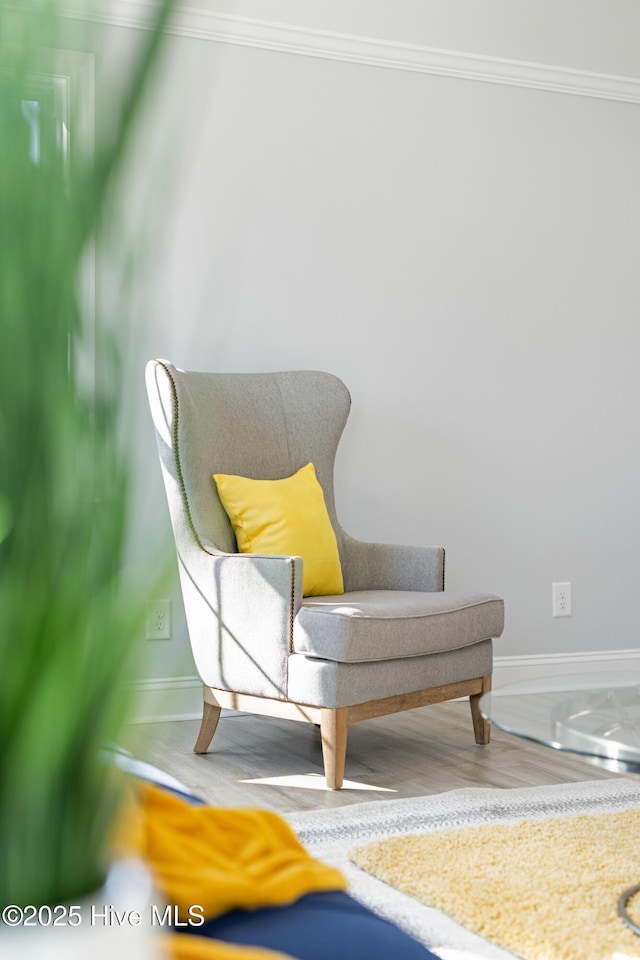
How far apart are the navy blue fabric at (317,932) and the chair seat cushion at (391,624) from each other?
1820 millimetres

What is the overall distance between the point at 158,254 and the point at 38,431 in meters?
0.06

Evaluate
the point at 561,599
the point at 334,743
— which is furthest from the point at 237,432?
the point at 561,599

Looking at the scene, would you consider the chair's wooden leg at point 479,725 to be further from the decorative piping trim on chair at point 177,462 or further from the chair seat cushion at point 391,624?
the decorative piping trim on chair at point 177,462

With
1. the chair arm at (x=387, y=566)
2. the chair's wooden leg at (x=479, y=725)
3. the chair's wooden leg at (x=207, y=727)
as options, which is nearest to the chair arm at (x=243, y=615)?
the chair's wooden leg at (x=207, y=727)

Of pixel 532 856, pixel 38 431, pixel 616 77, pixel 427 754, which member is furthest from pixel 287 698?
pixel 616 77

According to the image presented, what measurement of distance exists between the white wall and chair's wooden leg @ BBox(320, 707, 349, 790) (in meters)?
1.22

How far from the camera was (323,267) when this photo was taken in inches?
157

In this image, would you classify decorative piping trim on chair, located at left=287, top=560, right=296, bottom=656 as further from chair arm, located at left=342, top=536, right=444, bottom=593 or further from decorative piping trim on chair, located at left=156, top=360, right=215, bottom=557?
chair arm, located at left=342, top=536, right=444, bottom=593

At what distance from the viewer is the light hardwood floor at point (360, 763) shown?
2.86 metres

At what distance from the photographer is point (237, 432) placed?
3471 mm

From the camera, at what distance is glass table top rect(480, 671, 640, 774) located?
1.69m

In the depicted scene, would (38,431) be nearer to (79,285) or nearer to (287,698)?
(79,285)

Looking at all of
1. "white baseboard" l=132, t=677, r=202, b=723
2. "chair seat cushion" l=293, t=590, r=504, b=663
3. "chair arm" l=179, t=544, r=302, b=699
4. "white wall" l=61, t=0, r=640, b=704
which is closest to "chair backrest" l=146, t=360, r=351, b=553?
"chair arm" l=179, t=544, r=302, b=699

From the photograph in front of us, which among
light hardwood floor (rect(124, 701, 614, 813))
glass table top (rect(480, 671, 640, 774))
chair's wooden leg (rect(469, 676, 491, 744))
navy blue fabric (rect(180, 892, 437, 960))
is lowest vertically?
light hardwood floor (rect(124, 701, 614, 813))
